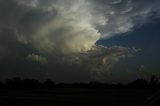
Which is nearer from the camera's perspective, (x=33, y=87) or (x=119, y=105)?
(x=119, y=105)

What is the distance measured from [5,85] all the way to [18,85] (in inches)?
134

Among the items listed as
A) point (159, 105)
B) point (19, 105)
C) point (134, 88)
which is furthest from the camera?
point (134, 88)

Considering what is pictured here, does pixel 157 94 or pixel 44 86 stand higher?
pixel 44 86

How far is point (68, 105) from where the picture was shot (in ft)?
137

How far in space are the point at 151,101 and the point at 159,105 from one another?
10.5 inches

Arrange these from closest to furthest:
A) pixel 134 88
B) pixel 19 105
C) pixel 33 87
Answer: pixel 19 105 → pixel 134 88 → pixel 33 87

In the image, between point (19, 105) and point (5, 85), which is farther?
point (5, 85)

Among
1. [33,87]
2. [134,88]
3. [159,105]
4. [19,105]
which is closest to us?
[159,105]

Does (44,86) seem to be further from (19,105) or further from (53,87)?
(19,105)

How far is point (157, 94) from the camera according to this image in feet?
15.8

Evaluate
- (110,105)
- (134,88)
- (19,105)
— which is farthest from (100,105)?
(134,88)

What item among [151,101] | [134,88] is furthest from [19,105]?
[134,88]

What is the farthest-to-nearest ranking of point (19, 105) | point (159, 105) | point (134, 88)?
point (134, 88) < point (19, 105) < point (159, 105)

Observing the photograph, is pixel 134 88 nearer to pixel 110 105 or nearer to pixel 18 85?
pixel 18 85
